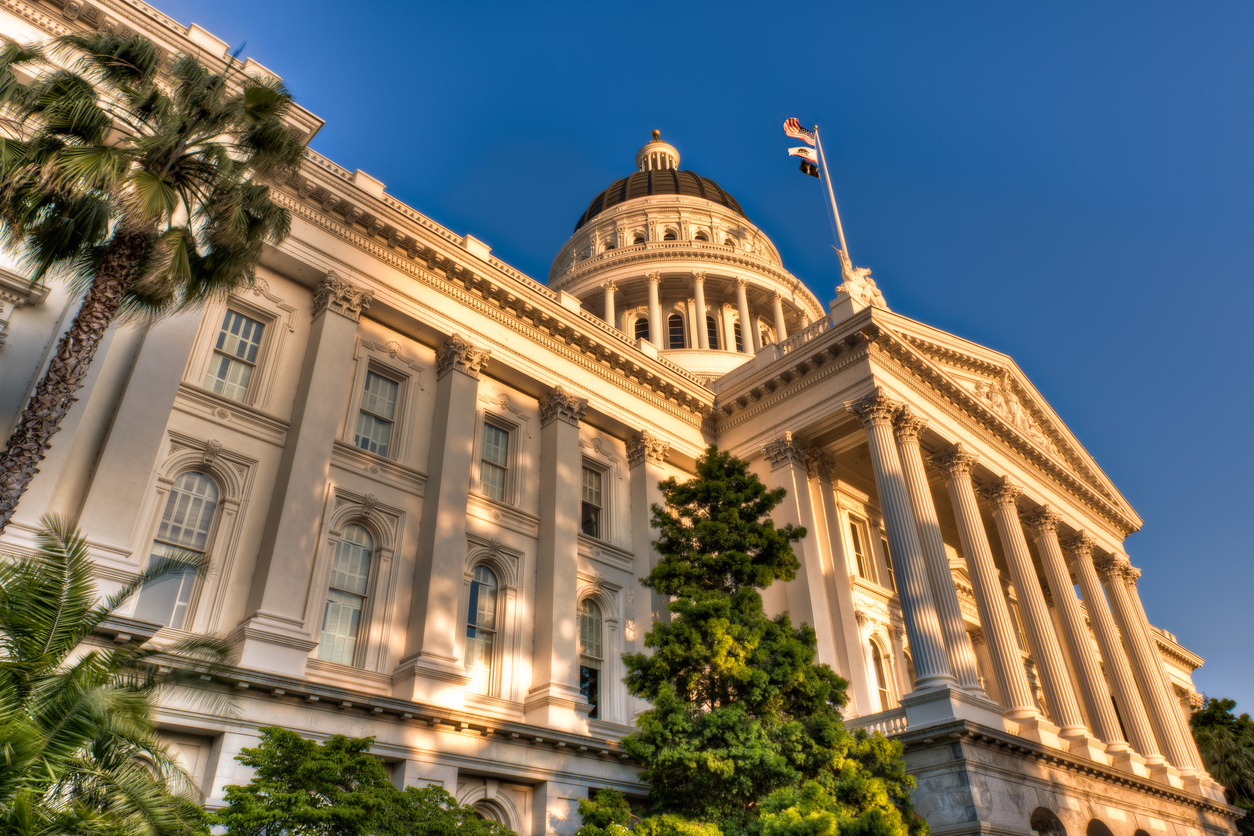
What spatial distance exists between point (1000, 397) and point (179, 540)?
89.0ft

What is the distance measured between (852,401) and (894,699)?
9461 millimetres

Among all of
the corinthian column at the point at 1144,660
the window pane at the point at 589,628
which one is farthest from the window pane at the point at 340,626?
the corinthian column at the point at 1144,660

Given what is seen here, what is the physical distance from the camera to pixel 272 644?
50.0 ft

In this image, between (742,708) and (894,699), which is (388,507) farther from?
(894,699)

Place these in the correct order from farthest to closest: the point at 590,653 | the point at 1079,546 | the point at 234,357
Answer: the point at 1079,546 < the point at 590,653 < the point at 234,357

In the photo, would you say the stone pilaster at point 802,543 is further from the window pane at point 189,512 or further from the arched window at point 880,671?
the window pane at point 189,512

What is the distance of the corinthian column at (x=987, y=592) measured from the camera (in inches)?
895


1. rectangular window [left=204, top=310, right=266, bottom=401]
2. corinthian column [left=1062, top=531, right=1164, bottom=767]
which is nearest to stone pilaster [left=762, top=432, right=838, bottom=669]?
corinthian column [left=1062, top=531, right=1164, bottom=767]

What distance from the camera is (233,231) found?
12.0 meters

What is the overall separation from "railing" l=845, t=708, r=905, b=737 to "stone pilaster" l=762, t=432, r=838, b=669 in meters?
1.81

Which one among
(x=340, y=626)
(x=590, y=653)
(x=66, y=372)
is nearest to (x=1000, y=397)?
(x=590, y=653)

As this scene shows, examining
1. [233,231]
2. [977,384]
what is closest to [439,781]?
[233,231]

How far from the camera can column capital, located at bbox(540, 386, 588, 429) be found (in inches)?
927

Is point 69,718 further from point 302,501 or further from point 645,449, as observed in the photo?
point 645,449
